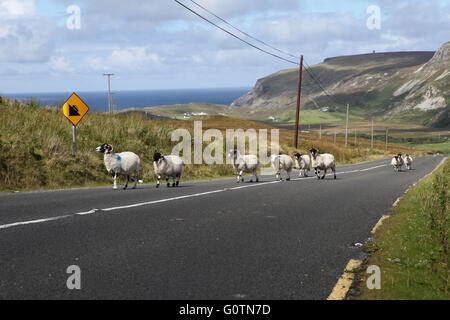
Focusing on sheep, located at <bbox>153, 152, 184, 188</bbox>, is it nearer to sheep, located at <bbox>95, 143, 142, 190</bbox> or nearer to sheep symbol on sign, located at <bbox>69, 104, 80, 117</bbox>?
sheep, located at <bbox>95, 143, 142, 190</bbox>

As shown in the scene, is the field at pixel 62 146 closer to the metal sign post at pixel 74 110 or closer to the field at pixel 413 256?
the metal sign post at pixel 74 110

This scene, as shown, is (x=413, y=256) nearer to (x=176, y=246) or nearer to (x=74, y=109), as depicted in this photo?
(x=176, y=246)

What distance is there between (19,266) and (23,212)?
4017mm

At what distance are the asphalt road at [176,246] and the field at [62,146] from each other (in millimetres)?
6532

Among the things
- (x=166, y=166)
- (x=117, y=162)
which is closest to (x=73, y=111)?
(x=117, y=162)

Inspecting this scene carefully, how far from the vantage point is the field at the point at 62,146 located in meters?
18.1

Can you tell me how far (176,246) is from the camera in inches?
282

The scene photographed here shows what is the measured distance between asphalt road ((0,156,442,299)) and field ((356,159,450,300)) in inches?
15.7

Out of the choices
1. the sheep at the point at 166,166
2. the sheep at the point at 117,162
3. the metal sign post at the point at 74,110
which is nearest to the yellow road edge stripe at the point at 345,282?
the sheep at the point at 117,162

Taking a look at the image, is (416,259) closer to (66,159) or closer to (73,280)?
(73,280)

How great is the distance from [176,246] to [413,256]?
336 centimetres

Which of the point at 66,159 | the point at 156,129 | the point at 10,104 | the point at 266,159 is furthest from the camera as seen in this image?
the point at 266,159
